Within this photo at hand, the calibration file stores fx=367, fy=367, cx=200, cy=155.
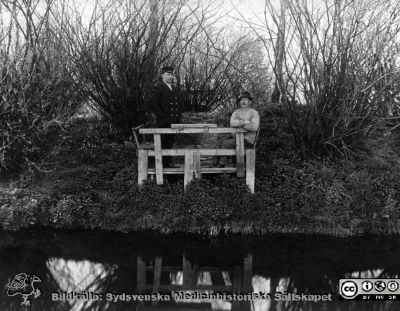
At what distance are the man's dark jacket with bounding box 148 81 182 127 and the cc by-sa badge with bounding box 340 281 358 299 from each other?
401 centimetres

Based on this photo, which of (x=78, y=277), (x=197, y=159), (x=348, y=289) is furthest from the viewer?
(x=197, y=159)

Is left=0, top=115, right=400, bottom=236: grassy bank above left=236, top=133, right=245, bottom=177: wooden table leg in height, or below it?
below

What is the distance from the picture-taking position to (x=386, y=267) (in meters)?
5.01

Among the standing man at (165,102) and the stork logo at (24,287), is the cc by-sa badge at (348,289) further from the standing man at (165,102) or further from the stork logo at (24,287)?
the standing man at (165,102)

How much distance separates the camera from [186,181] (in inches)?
250

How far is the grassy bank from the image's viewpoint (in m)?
6.15

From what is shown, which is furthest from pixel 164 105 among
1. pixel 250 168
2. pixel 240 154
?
pixel 250 168

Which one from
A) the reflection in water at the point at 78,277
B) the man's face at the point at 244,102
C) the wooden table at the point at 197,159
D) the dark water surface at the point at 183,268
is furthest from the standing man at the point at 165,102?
the reflection in water at the point at 78,277

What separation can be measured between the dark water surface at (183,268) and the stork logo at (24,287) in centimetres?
2

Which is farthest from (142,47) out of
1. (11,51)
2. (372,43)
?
(372,43)

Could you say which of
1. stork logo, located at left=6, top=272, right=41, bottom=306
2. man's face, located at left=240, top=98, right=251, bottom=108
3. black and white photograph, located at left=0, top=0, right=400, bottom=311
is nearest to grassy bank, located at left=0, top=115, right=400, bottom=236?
black and white photograph, located at left=0, top=0, right=400, bottom=311

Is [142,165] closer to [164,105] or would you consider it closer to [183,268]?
[164,105]

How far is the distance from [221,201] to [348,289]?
2466 millimetres

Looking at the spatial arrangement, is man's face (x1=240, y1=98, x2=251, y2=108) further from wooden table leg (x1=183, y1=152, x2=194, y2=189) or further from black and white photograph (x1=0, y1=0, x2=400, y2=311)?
wooden table leg (x1=183, y1=152, x2=194, y2=189)
